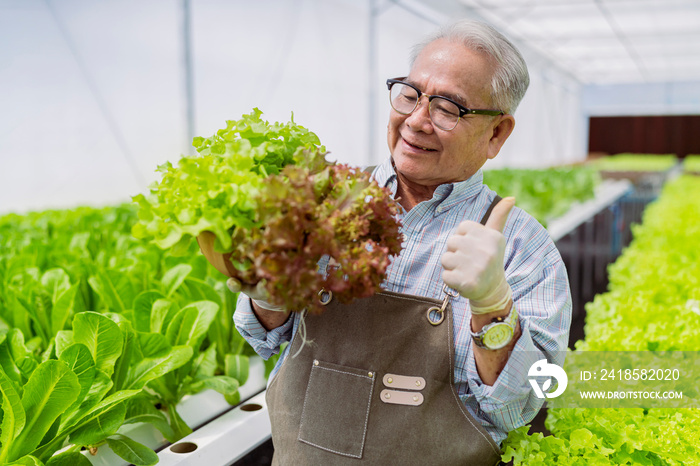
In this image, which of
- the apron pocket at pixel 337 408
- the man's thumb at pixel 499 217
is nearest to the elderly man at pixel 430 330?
the apron pocket at pixel 337 408

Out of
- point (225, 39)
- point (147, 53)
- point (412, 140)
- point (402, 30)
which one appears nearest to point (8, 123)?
point (147, 53)

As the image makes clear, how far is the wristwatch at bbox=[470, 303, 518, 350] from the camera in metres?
0.98

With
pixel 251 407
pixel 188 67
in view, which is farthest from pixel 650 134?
pixel 251 407

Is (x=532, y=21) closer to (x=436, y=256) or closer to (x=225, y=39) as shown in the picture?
(x=225, y=39)

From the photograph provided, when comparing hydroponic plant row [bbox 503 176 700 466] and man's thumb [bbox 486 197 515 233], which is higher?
man's thumb [bbox 486 197 515 233]

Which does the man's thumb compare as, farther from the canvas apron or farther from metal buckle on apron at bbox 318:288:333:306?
metal buckle on apron at bbox 318:288:333:306

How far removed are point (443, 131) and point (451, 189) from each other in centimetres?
14

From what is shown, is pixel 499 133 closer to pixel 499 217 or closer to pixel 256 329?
pixel 499 217

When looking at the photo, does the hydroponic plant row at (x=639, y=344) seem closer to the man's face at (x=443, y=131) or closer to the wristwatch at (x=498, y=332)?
the wristwatch at (x=498, y=332)

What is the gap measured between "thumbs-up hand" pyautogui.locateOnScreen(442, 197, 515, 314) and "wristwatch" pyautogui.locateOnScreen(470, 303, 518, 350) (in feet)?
0.10

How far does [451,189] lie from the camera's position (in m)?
1.25

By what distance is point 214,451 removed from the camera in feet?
4.84

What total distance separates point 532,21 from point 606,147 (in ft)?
46.1

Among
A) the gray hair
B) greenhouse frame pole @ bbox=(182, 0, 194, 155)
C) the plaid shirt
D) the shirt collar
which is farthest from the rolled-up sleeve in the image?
greenhouse frame pole @ bbox=(182, 0, 194, 155)
